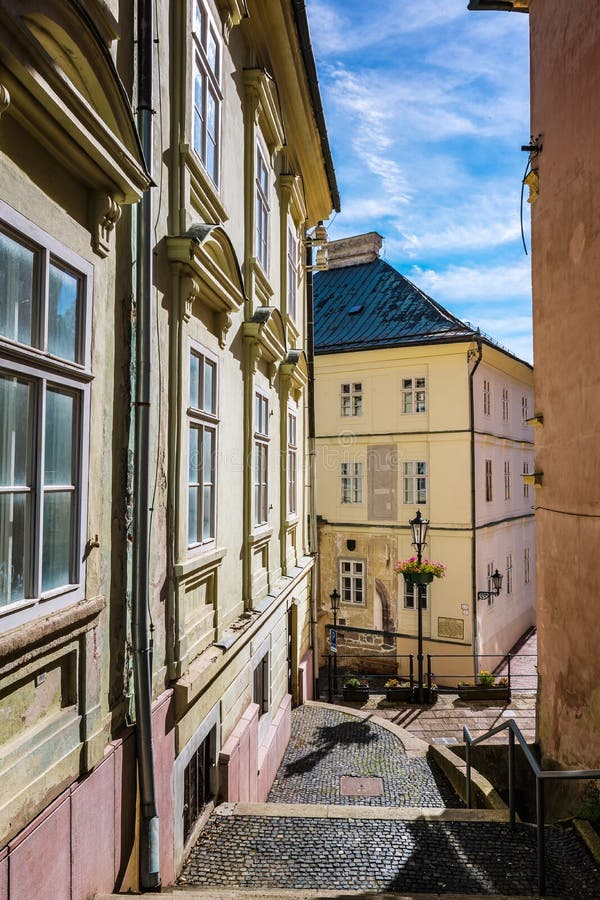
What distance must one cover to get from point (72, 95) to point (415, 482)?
735 inches

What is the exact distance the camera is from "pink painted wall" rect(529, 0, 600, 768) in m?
7.03

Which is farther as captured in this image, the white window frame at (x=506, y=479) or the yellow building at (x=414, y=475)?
the white window frame at (x=506, y=479)

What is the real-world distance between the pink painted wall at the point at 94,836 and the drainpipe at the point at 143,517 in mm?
89

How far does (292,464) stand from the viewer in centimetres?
1176

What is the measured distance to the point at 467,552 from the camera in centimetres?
1942

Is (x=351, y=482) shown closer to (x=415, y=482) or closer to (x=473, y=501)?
(x=415, y=482)

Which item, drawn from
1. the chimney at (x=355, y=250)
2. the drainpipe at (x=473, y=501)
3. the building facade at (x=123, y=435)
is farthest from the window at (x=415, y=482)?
the building facade at (x=123, y=435)

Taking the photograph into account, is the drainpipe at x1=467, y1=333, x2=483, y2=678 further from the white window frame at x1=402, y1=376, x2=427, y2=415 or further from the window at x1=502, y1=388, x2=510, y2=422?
the window at x1=502, y1=388, x2=510, y2=422

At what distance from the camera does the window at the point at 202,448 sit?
5.53 m

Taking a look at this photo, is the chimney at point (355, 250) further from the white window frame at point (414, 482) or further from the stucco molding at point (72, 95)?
the stucco molding at point (72, 95)

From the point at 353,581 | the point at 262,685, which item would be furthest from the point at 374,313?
the point at 262,685

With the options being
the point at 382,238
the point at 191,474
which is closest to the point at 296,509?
the point at 191,474

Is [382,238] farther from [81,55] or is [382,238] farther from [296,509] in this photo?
[81,55]

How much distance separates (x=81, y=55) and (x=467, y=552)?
1836 cm
